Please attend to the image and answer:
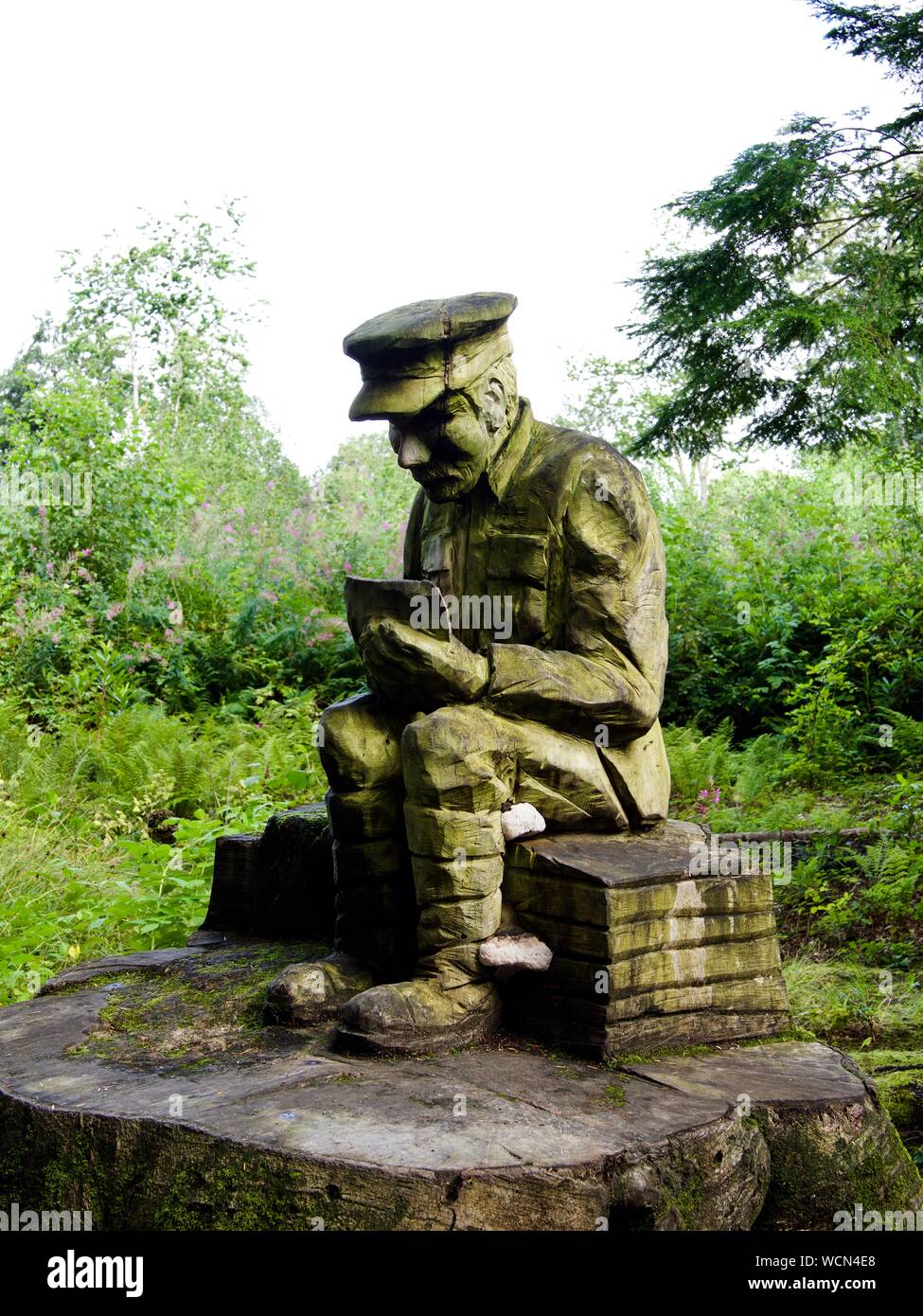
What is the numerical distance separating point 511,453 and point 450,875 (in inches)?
50.8

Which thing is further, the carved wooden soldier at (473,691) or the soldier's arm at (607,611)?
the soldier's arm at (607,611)

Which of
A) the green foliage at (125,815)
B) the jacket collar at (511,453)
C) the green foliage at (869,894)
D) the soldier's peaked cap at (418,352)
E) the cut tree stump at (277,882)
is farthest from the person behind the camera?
the green foliage at (869,894)

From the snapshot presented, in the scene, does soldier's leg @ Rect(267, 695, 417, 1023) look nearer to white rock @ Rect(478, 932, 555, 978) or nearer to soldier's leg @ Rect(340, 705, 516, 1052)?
soldier's leg @ Rect(340, 705, 516, 1052)

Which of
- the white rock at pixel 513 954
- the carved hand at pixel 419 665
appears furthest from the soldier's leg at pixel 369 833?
the white rock at pixel 513 954

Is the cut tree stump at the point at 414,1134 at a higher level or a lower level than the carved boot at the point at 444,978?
lower

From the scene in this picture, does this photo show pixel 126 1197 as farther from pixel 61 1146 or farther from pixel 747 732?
pixel 747 732

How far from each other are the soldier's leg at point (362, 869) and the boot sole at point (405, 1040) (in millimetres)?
253

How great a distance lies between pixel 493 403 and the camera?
393 cm

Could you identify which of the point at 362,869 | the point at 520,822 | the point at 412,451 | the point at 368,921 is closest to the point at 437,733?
the point at 520,822

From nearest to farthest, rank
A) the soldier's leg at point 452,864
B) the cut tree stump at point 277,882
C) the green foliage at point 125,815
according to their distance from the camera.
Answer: the soldier's leg at point 452,864, the cut tree stump at point 277,882, the green foliage at point 125,815

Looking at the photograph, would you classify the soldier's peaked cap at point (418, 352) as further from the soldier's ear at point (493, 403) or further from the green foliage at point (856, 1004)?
the green foliage at point (856, 1004)

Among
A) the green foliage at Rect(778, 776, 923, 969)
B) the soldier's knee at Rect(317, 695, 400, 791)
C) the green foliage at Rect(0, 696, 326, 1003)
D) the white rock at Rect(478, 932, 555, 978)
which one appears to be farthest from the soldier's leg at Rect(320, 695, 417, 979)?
the green foliage at Rect(778, 776, 923, 969)

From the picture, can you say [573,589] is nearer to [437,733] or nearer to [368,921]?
[437,733]

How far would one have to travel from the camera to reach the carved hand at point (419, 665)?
3.61 metres
